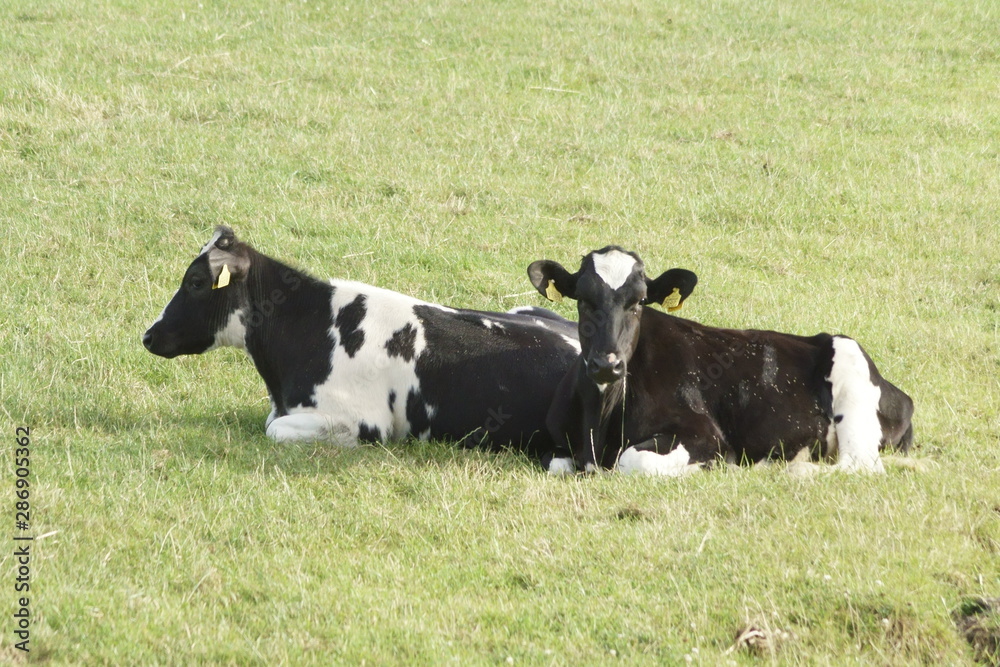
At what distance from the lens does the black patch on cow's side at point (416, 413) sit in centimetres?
991

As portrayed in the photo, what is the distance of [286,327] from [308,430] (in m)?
1.11

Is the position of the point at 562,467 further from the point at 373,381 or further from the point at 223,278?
the point at 223,278

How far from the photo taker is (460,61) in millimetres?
20766

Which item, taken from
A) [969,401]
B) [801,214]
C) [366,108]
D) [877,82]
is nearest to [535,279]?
[969,401]

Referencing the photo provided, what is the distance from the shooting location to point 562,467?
30.0 feet

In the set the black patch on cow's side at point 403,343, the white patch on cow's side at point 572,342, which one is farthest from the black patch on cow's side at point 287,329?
the white patch on cow's side at point 572,342

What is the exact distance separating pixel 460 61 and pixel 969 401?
12127 mm

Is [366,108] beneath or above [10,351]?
above

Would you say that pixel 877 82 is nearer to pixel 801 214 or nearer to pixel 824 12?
pixel 824 12

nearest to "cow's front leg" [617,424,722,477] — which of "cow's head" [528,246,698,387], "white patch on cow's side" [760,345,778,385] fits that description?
"cow's head" [528,246,698,387]

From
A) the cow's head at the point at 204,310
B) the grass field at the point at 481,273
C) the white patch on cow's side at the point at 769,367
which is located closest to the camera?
the grass field at the point at 481,273

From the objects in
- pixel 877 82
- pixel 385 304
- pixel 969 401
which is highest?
pixel 877 82

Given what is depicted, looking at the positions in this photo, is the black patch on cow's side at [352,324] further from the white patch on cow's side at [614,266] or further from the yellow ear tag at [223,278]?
the white patch on cow's side at [614,266]

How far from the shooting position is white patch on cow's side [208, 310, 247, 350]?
10453 millimetres
